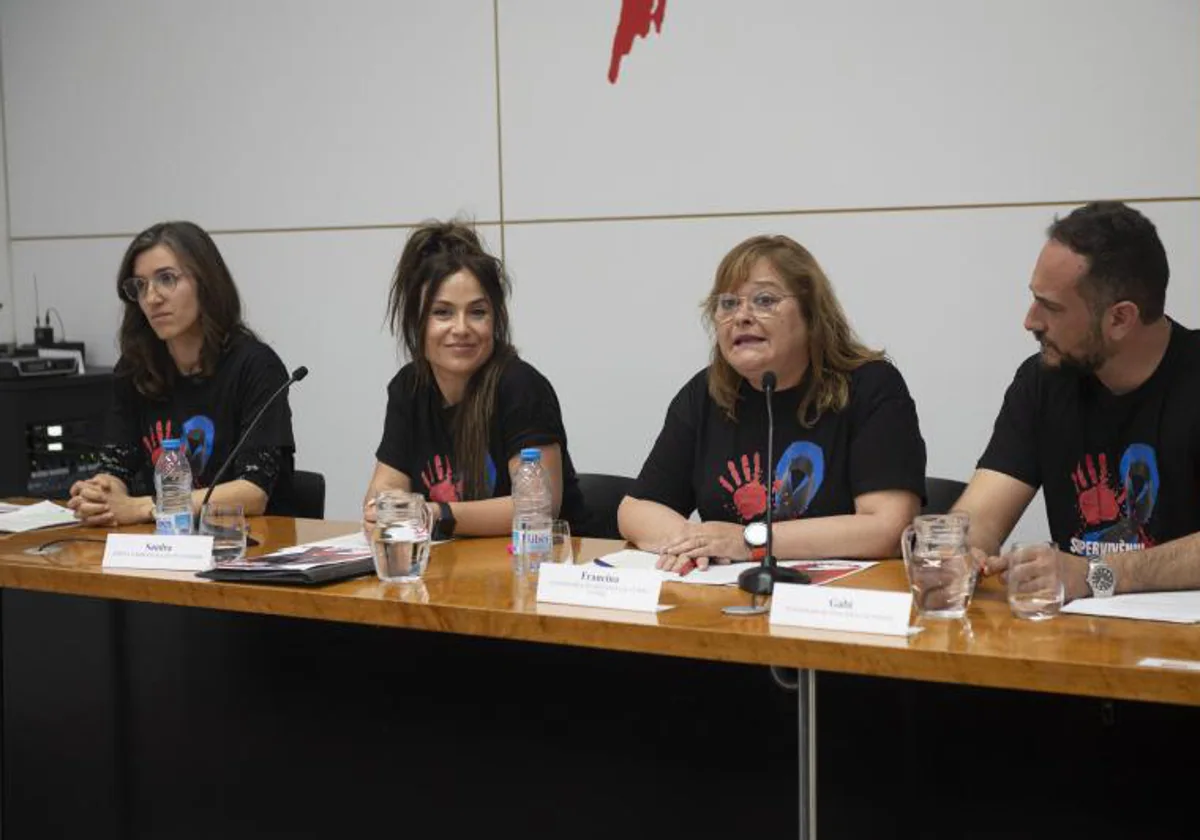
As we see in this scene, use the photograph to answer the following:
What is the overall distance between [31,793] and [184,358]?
1.04 metres

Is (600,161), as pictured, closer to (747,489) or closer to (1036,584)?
(747,489)

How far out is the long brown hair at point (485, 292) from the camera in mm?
3029

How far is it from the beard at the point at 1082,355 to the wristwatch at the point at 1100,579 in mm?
516

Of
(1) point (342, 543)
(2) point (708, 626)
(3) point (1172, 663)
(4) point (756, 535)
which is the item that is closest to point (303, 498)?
(1) point (342, 543)

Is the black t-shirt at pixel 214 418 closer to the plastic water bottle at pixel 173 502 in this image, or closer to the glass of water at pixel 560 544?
the plastic water bottle at pixel 173 502

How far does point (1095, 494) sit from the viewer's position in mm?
2553

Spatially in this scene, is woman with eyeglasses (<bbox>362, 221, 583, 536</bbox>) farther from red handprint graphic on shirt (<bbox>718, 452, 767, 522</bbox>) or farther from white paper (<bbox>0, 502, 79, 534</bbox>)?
white paper (<bbox>0, 502, 79, 534</bbox>)

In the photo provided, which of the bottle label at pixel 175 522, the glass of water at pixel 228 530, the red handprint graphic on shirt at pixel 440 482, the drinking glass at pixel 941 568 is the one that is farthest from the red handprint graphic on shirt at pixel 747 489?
the bottle label at pixel 175 522

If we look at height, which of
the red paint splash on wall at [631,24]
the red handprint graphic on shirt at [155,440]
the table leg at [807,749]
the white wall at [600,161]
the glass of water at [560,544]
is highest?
the red paint splash on wall at [631,24]

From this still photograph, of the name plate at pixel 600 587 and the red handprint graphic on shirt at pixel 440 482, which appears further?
the red handprint graphic on shirt at pixel 440 482

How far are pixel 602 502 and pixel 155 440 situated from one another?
3.49ft

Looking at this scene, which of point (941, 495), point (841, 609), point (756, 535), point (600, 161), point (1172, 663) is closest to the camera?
point (1172, 663)

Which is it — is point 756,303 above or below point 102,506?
above

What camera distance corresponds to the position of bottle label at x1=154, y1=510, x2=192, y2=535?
282 centimetres
